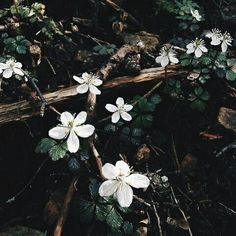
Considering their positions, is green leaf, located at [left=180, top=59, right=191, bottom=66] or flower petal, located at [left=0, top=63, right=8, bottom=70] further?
green leaf, located at [left=180, top=59, right=191, bottom=66]

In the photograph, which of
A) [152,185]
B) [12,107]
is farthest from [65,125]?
[152,185]

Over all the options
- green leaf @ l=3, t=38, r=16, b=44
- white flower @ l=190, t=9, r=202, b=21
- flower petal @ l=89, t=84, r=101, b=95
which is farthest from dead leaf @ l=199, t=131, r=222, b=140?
green leaf @ l=3, t=38, r=16, b=44

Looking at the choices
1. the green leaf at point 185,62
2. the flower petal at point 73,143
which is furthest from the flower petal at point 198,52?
the flower petal at point 73,143

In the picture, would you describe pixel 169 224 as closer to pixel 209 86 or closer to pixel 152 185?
pixel 152 185

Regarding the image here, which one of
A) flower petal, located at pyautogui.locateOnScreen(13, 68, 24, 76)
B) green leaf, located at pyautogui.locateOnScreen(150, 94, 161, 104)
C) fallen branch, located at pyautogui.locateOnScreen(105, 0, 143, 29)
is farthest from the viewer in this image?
fallen branch, located at pyautogui.locateOnScreen(105, 0, 143, 29)

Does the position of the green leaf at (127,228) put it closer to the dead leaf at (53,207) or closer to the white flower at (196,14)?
the dead leaf at (53,207)

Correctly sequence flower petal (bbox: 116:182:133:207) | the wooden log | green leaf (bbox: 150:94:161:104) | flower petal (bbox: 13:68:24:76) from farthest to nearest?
green leaf (bbox: 150:94:161:104), flower petal (bbox: 13:68:24:76), the wooden log, flower petal (bbox: 116:182:133:207)

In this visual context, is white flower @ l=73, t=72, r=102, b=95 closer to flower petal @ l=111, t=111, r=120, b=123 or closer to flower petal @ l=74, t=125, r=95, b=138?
flower petal @ l=111, t=111, r=120, b=123
